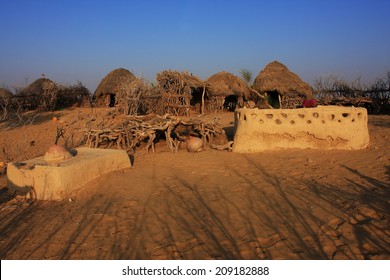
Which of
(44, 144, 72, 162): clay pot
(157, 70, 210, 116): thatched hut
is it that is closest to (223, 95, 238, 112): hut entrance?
(157, 70, 210, 116): thatched hut

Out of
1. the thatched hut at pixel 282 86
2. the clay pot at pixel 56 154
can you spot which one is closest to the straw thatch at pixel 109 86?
the thatched hut at pixel 282 86

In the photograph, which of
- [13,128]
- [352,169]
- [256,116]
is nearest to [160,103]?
[13,128]

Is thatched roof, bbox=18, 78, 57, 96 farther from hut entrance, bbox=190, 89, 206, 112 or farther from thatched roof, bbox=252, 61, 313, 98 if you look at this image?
thatched roof, bbox=252, 61, 313, 98

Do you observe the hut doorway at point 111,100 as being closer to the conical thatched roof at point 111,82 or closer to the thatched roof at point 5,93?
the conical thatched roof at point 111,82

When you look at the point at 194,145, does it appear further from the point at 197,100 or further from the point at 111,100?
the point at 111,100

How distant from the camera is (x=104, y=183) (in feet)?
20.7

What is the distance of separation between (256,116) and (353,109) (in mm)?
2347

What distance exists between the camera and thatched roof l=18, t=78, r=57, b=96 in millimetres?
20172

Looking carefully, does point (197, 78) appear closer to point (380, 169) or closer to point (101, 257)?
point (380, 169)

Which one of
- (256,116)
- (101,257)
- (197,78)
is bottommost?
(101,257)

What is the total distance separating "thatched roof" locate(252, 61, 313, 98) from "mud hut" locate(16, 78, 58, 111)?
468 inches

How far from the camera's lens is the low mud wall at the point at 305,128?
8.21 m

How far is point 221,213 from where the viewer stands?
467 centimetres

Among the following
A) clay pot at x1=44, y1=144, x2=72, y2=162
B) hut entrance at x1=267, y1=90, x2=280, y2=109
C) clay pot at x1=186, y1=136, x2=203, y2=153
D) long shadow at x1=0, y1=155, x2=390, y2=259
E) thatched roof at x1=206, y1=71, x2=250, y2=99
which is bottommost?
long shadow at x1=0, y1=155, x2=390, y2=259
